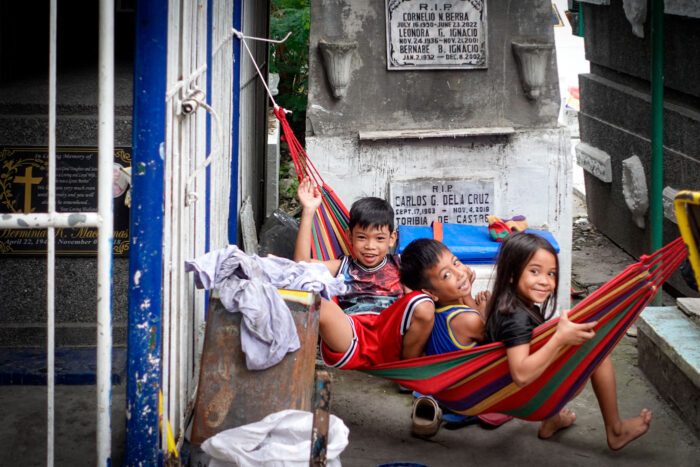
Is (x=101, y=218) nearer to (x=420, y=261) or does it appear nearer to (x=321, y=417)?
(x=321, y=417)

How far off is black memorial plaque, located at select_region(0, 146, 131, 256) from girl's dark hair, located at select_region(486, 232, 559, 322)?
178 centimetres

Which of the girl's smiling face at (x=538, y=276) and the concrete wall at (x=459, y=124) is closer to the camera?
the girl's smiling face at (x=538, y=276)

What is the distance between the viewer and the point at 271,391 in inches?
111

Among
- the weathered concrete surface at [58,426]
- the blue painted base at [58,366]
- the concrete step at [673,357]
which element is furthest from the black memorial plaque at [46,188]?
the concrete step at [673,357]

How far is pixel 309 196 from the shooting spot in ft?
13.6

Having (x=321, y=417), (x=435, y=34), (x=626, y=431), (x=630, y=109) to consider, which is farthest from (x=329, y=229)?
(x=630, y=109)

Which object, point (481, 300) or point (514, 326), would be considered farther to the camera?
point (481, 300)

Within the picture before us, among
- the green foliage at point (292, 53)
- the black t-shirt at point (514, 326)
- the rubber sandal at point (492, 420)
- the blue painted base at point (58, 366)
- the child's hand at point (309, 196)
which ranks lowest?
the rubber sandal at point (492, 420)

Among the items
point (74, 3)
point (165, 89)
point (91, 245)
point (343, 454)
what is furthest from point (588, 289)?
point (165, 89)

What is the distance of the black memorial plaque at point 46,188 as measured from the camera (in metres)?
3.87

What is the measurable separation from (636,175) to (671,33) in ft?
3.42

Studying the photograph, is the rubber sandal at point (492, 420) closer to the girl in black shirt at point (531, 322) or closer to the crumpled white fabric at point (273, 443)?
the girl in black shirt at point (531, 322)

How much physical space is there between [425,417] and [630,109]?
366 centimetres

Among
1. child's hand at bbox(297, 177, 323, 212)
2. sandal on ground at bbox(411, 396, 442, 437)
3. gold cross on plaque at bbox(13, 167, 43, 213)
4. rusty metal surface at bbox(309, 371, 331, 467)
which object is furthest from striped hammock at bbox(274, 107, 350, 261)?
rusty metal surface at bbox(309, 371, 331, 467)
